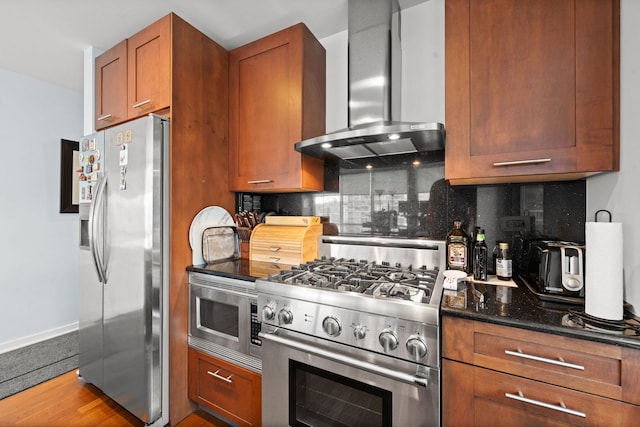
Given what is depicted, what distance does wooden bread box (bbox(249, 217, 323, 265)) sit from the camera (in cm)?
186

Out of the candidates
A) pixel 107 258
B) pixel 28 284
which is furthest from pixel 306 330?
pixel 28 284

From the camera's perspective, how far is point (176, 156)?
169 centimetres

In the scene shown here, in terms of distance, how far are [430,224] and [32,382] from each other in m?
3.06

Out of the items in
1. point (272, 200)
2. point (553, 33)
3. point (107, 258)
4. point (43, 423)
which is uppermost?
point (553, 33)

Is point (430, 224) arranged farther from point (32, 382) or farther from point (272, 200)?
point (32, 382)

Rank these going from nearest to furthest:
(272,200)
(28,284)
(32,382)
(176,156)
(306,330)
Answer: (306,330) < (176,156) < (32,382) < (272,200) < (28,284)

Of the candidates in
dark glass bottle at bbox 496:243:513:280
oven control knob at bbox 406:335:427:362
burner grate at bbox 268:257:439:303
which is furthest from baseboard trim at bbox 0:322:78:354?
dark glass bottle at bbox 496:243:513:280

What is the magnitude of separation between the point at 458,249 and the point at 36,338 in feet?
12.5

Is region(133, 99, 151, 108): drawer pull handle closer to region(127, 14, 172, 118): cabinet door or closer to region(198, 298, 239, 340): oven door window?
region(127, 14, 172, 118): cabinet door

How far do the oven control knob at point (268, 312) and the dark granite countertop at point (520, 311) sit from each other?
770mm

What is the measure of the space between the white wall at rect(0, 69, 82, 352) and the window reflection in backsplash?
257 centimetres

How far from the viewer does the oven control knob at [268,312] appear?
138 cm

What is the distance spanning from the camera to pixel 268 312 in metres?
1.38

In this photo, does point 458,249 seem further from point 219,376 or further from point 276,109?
point 219,376
